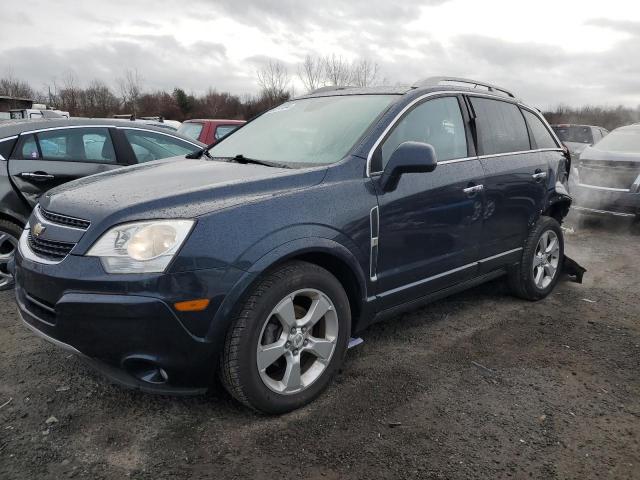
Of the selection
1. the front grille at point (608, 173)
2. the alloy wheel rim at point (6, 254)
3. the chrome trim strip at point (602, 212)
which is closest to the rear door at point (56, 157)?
the alloy wheel rim at point (6, 254)

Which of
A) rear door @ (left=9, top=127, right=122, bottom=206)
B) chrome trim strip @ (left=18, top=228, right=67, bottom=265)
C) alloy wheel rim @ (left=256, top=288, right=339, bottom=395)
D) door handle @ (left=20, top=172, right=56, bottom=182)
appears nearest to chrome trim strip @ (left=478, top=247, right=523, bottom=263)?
alloy wheel rim @ (left=256, top=288, right=339, bottom=395)

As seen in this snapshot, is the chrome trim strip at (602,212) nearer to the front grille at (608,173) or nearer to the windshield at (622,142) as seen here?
the front grille at (608,173)

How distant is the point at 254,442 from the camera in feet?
8.05

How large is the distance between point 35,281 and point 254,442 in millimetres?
1295

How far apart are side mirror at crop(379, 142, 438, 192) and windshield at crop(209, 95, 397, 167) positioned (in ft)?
0.95

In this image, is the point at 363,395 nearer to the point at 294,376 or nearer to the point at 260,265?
the point at 294,376

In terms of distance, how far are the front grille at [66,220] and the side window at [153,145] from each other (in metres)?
2.59

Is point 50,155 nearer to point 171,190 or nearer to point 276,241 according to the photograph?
point 171,190

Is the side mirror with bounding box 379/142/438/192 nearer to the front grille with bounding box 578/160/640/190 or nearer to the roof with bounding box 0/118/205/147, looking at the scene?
the roof with bounding box 0/118/205/147

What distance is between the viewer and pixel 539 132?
4637 millimetres

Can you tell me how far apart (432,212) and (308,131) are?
96 centimetres

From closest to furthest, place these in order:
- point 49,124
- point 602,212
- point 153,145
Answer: point 49,124 < point 153,145 < point 602,212

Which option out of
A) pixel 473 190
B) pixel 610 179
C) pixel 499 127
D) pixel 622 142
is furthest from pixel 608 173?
pixel 473 190

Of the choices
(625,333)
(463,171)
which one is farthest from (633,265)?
(463,171)
